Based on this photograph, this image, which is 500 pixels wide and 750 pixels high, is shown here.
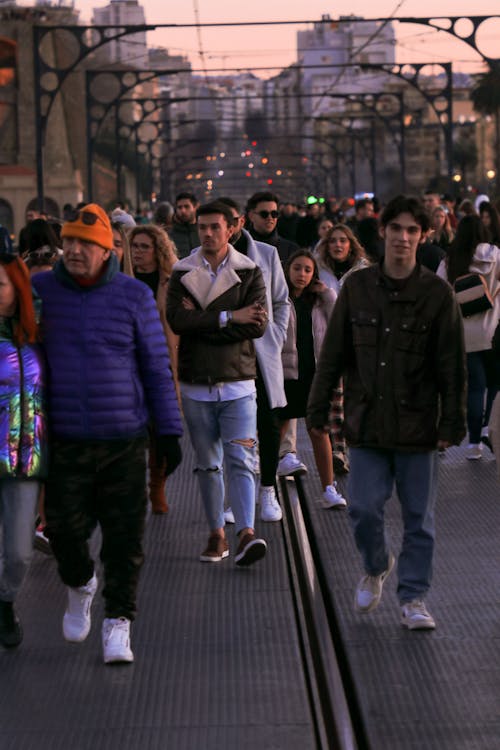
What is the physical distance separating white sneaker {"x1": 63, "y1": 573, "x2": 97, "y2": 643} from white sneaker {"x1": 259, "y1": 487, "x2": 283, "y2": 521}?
112 inches

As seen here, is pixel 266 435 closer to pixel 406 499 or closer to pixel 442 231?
pixel 406 499

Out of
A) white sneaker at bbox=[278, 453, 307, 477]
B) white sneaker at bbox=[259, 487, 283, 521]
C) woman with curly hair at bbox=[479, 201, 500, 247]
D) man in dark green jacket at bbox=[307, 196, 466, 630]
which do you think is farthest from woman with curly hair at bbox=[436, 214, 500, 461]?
man in dark green jacket at bbox=[307, 196, 466, 630]

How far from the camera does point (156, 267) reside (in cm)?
978

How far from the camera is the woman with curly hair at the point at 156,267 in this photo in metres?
9.68

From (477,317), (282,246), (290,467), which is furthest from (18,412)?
(477,317)

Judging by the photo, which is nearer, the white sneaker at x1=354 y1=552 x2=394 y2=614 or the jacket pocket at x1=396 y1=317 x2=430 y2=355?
the jacket pocket at x1=396 y1=317 x2=430 y2=355

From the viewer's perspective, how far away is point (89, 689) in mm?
5945

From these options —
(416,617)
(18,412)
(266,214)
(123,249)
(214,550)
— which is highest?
(266,214)

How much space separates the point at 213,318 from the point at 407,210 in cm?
156

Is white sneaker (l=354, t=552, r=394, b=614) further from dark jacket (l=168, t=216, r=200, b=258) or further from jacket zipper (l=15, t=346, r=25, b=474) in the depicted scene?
dark jacket (l=168, t=216, r=200, b=258)

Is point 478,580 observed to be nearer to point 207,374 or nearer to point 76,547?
point 207,374

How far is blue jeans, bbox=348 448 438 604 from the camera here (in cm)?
670

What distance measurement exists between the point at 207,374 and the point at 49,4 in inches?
3851

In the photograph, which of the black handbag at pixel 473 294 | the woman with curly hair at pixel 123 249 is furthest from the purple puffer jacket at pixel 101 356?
the black handbag at pixel 473 294
